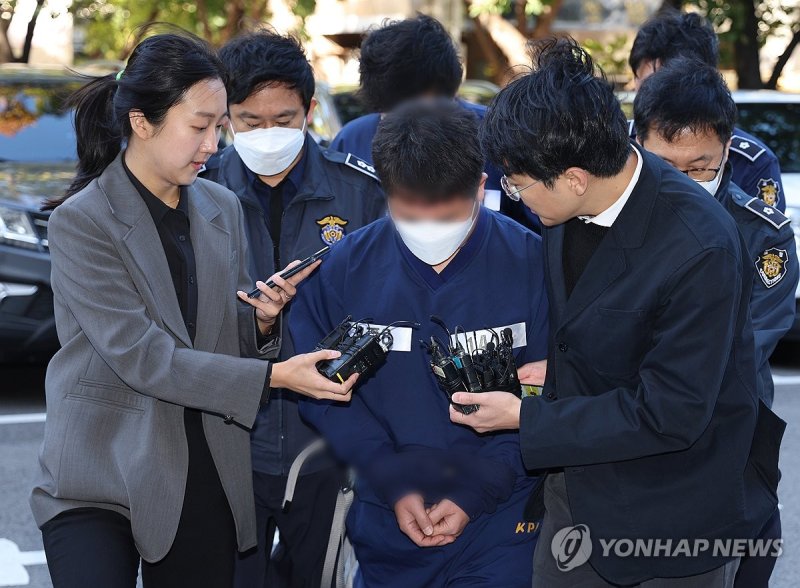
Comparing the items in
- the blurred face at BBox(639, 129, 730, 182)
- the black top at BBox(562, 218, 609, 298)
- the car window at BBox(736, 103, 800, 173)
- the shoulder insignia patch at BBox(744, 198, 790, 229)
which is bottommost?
the car window at BBox(736, 103, 800, 173)

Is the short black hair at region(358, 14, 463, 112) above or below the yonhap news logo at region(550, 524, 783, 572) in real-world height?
above

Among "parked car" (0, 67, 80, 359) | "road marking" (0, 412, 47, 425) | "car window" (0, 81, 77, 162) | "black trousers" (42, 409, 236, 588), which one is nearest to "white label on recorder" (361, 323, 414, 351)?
"black trousers" (42, 409, 236, 588)

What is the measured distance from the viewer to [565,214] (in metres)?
2.54

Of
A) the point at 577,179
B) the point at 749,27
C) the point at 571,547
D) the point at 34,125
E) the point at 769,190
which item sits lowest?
the point at 749,27

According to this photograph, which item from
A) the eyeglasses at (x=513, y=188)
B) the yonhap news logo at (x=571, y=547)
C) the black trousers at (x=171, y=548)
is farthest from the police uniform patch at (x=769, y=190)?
the black trousers at (x=171, y=548)

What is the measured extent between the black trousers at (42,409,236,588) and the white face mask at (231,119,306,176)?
3.60 feet

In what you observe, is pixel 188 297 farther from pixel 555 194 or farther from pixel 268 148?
pixel 555 194

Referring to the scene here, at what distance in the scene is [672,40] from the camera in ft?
16.4

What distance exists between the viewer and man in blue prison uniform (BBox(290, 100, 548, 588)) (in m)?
2.75

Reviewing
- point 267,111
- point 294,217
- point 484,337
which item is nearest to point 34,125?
point 267,111

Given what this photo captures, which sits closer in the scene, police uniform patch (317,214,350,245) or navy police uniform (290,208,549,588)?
navy police uniform (290,208,549,588)

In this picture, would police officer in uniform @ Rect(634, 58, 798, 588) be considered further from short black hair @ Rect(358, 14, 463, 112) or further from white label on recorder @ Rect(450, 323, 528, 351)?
short black hair @ Rect(358, 14, 463, 112)

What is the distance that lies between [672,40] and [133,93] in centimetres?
283

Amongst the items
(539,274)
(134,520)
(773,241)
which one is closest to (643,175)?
(539,274)
